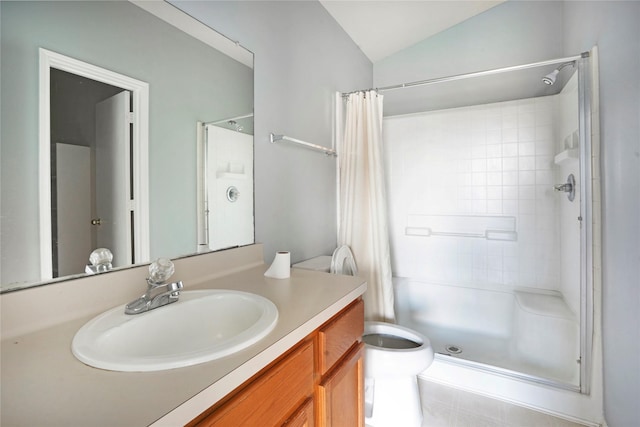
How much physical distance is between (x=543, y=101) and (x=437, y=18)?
1.06 metres

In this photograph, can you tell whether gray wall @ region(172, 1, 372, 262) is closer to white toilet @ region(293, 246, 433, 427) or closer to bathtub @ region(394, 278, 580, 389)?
white toilet @ region(293, 246, 433, 427)

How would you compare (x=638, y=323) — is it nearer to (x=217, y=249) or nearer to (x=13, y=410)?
(x=217, y=249)

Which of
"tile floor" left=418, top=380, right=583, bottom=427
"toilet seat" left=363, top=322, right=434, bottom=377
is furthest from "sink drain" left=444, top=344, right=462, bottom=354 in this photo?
"toilet seat" left=363, top=322, right=434, bottom=377

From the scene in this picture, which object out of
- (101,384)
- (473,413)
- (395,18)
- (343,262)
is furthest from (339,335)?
(395,18)

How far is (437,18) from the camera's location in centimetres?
231

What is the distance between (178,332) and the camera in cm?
84

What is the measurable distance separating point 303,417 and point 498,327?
2.10 meters

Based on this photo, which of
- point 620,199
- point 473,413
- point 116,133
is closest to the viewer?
point 116,133

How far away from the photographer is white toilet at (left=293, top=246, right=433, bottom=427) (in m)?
1.42

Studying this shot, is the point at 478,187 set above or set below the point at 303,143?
below

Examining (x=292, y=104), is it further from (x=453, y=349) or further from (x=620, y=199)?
(x=453, y=349)

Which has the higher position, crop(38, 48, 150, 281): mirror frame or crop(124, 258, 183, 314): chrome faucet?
crop(38, 48, 150, 281): mirror frame

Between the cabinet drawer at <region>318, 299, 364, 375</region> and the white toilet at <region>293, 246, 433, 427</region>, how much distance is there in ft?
1.39

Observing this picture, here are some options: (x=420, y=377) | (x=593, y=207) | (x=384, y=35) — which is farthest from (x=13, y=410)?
(x=384, y=35)
